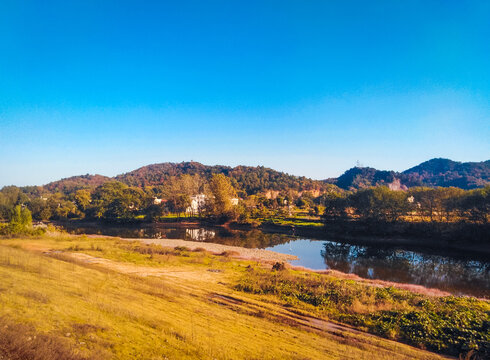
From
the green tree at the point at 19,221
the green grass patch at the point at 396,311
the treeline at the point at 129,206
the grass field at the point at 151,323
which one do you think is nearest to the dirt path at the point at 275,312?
the grass field at the point at 151,323

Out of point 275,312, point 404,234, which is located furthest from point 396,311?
point 404,234

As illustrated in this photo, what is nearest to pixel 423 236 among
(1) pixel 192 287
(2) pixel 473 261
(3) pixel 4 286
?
(2) pixel 473 261

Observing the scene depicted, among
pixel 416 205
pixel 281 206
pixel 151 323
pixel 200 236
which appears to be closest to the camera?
pixel 151 323

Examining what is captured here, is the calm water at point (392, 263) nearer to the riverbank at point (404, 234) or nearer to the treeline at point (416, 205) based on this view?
the riverbank at point (404, 234)

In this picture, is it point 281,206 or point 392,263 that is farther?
point 281,206

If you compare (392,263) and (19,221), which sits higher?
(19,221)

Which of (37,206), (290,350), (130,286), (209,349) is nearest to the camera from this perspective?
(209,349)

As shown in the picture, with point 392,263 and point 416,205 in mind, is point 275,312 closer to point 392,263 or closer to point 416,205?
point 392,263

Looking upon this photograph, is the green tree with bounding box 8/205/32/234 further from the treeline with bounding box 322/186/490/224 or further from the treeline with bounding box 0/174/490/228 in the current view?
the treeline with bounding box 322/186/490/224

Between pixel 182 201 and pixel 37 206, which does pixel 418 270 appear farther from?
pixel 37 206
